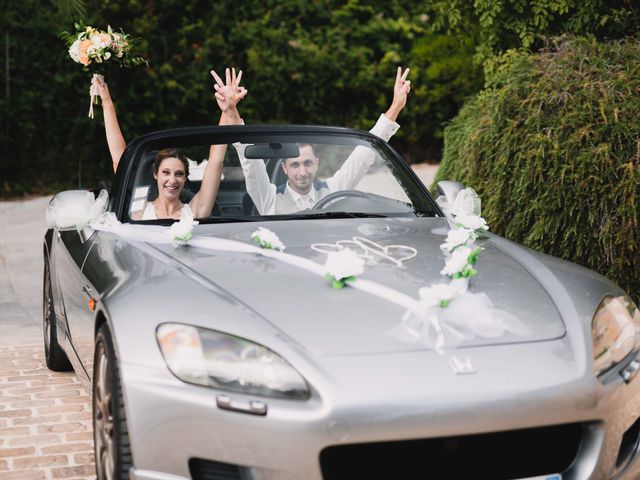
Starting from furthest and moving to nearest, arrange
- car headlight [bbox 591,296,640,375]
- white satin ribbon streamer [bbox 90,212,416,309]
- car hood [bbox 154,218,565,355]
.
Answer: white satin ribbon streamer [bbox 90,212,416,309] → car headlight [bbox 591,296,640,375] → car hood [bbox 154,218,565,355]

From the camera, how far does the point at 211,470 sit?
2.99 meters

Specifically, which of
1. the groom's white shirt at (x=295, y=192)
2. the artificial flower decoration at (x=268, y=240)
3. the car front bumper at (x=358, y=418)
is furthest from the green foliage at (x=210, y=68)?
the car front bumper at (x=358, y=418)

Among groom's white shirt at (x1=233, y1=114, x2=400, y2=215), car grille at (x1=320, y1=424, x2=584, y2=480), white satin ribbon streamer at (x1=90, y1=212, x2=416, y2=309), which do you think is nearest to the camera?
car grille at (x1=320, y1=424, x2=584, y2=480)

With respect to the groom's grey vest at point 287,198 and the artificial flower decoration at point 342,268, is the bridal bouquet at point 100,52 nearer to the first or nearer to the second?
the groom's grey vest at point 287,198

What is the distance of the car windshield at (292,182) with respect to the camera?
4668mm

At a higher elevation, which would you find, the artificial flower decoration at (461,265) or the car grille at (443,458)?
the artificial flower decoration at (461,265)

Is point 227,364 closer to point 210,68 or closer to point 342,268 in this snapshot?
point 342,268

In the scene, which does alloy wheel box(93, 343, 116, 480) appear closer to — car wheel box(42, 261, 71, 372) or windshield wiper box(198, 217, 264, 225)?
windshield wiper box(198, 217, 264, 225)

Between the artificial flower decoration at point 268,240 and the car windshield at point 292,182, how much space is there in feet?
1.73

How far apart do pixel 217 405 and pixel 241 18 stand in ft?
44.4

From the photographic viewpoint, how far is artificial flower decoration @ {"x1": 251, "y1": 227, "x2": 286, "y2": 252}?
12.8 ft

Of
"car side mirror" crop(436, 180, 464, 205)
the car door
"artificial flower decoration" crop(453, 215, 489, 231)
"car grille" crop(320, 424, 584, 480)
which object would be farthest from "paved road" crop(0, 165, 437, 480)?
"car side mirror" crop(436, 180, 464, 205)

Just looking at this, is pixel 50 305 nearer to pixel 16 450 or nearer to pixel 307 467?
pixel 16 450

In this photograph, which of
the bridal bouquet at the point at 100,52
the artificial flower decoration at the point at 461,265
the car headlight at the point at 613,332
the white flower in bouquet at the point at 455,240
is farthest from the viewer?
the bridal bouquet at the point at 100,52
